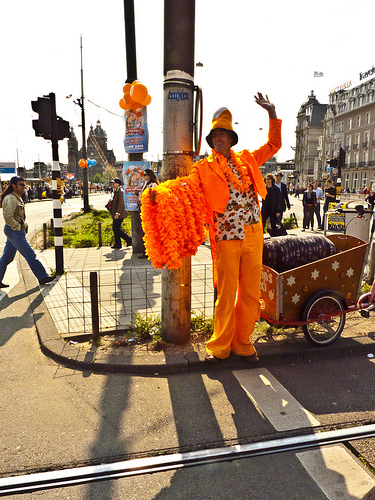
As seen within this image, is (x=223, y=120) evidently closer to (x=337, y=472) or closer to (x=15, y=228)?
(x=337, y=472)

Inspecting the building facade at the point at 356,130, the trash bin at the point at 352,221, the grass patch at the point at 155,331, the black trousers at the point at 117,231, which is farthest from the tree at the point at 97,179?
the grass patch at the point at 155,331

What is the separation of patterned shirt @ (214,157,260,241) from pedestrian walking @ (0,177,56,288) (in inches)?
166

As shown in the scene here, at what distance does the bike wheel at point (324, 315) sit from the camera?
170 inches

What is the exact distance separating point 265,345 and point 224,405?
3.96 feet

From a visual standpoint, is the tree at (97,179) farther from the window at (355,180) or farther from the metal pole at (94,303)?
the metal pole at (94,303)

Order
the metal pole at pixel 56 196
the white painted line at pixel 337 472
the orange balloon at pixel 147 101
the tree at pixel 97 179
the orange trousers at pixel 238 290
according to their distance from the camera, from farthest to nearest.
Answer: the tree at pixel 97 179 < the orange balloon at pixel 147 101 < the metal pole at pixel 56 196 < the orange trousers at pixel 238 290 < the white painted line at pixel 337 472

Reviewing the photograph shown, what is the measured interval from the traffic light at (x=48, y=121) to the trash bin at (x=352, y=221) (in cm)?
518

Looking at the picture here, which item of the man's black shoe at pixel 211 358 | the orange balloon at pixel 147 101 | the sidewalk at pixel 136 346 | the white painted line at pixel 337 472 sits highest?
the orange balloon at pixel 147 101

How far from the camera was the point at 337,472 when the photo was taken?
8.39ft

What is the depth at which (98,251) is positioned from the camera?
423 inches

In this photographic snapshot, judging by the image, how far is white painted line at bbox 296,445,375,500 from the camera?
2395 mm

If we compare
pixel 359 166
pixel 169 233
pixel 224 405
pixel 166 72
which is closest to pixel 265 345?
pixel 224 405

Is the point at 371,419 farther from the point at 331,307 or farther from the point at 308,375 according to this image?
the point at 331,307

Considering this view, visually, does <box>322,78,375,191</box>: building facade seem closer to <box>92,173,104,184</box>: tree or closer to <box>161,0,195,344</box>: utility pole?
<box>161,0,195,344</box>: utility pole
